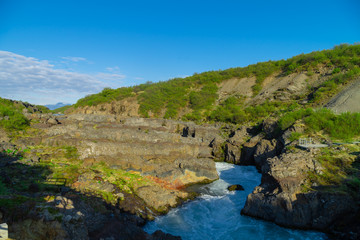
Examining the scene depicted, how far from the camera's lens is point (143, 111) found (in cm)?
5506

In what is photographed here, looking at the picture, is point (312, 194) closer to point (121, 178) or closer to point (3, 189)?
point (121, 178)

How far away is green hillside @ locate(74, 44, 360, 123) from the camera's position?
132 ft

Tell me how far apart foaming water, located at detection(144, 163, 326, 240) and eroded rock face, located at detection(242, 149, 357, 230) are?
1.78ft

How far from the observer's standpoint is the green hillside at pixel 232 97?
40219mm

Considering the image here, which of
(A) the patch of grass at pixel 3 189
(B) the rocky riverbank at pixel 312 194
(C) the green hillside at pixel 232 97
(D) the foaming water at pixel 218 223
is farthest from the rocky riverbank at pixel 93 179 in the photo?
(C) the green hillside at pixel 232 97

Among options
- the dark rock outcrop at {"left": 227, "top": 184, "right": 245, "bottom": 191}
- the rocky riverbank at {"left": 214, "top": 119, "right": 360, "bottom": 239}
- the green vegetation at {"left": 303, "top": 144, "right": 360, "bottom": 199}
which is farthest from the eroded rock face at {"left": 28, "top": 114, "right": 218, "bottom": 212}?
the green vegetation at {"left": 303, "top": 144, "right": 360, "bottom": 199}

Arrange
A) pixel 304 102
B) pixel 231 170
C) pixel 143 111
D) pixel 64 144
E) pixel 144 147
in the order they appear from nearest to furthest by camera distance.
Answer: pixel 64 144 < pixel 144 147 < pixel 231 170 < pixel 304 102 < pixel 143 111

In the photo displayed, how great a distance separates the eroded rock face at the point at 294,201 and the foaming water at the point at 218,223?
54 cm

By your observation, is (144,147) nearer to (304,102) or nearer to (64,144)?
(64,144)

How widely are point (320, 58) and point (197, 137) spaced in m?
42.5

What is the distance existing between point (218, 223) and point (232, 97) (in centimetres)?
4314

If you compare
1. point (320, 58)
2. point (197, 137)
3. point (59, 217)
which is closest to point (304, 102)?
point (320, 58)

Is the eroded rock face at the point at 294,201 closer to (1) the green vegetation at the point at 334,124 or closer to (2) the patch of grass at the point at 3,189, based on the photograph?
(1) the green vegetation at the point at 334,124

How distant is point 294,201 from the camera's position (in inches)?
439
